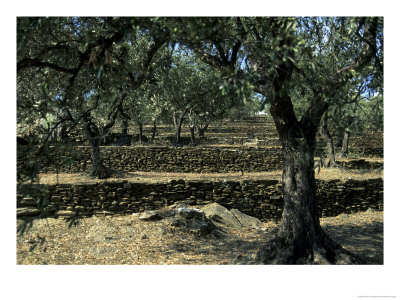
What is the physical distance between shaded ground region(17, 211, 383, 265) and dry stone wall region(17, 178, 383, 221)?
1.80 feet

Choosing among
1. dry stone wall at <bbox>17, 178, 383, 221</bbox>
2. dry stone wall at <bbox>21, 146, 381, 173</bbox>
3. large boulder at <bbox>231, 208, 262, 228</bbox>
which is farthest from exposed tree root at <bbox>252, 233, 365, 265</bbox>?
dry stone wall at <bbox>21, 146, 381, 173</bbox>

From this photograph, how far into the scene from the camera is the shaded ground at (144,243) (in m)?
6.63

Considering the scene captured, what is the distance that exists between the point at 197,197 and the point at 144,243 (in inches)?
135

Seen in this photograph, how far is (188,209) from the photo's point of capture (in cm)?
888

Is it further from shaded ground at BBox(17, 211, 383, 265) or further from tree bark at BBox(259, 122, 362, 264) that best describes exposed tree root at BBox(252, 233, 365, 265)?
shaded ground at BBox(17, 211, 383, 265)

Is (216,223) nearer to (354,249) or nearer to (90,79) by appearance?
(354,249)

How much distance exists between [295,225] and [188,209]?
3590mm

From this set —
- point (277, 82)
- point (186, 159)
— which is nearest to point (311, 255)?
point (277, 82)

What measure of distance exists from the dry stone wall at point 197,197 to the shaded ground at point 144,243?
0.55 metres

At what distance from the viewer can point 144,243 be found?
7.59m

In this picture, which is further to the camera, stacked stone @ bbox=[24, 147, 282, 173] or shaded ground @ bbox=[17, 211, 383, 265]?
stacked stone @ bbox=[24, 147, 282, 173]

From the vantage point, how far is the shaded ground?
6.63 m

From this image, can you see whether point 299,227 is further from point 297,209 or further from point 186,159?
point 186,159

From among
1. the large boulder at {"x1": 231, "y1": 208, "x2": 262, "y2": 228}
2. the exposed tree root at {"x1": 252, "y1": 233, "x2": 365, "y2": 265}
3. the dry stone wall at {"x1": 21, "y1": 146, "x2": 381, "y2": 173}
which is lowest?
the large boulder at {"x1": 231, "y1": 208, "x2": 262, "y2": 228}
